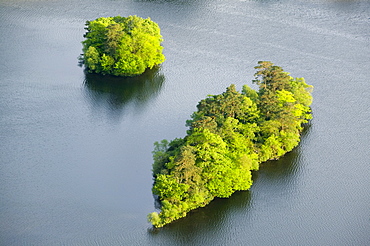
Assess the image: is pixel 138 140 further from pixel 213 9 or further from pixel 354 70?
pixel 213 9

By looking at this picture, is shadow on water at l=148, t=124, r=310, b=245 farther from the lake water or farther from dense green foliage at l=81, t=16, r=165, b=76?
dense green foliage at l=81, t=16, r=165, b=76

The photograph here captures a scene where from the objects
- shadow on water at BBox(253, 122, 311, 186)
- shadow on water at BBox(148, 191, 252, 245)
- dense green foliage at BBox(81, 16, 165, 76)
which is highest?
dense green foliage at BBox(81, 16, 165, 76)

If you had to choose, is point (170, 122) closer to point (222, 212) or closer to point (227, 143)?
point (227, 143)

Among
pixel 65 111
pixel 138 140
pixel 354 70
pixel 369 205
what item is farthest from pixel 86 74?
pixel 369 205

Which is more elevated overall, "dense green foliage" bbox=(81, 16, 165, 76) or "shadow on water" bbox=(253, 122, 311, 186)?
"dense green foliage" bbox=(81, 16, 165, 76)

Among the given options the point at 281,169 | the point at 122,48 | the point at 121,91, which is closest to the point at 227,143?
the point at 281,169

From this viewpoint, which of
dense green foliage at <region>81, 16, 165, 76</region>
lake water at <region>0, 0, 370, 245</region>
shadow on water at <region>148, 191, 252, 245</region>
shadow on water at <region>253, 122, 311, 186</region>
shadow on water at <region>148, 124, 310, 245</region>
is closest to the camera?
shadow on water at <region>148, 191, 252, 245</region>

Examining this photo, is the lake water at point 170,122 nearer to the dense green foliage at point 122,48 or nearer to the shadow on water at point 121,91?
the shadow on water at point 121,91

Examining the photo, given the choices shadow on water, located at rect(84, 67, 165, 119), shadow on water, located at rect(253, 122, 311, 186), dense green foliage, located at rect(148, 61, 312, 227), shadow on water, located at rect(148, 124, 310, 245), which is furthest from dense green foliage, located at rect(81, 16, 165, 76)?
shadow on water, located at rect(148, 124, 310, 245)
